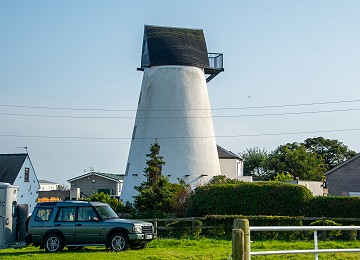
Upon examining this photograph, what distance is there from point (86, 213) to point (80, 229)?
2.14ft

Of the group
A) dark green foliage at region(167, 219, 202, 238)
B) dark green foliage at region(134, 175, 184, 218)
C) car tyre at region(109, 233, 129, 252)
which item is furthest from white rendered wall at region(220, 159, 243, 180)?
car tyre at region(109, 233, 129, 252)

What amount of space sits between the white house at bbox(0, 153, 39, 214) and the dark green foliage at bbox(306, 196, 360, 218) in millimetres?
30365

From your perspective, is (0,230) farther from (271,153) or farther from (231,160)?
(271,153)

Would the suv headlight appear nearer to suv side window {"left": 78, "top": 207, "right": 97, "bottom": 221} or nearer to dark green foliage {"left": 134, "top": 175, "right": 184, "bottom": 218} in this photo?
suv side window {"left": 78, "top": 207, "right": 97, "bottom": 221}

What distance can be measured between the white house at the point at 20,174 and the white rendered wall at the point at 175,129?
14319 millimetres

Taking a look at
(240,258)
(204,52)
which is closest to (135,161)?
(204,52)

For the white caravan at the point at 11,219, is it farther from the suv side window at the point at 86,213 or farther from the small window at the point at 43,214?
the suv side window at the point at 86,213

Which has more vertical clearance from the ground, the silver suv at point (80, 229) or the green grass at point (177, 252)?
the silver suv at point (80, 229)

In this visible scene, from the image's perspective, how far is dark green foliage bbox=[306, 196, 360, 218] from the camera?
104 ft

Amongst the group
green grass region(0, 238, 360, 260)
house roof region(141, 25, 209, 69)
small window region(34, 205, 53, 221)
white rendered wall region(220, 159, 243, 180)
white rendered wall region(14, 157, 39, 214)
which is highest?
house roof region(141, 25, 209, 69)

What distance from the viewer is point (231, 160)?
60.3 m

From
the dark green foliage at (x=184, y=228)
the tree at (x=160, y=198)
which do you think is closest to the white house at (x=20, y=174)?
the tree at (x=160, y=198)

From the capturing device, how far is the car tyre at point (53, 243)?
22.8 m

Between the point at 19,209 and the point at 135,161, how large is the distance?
19450 mm
